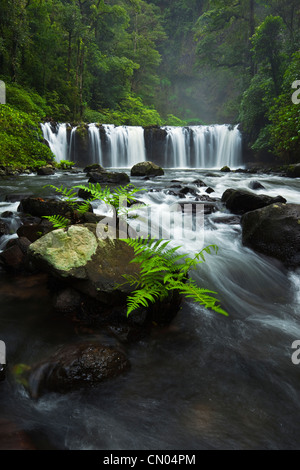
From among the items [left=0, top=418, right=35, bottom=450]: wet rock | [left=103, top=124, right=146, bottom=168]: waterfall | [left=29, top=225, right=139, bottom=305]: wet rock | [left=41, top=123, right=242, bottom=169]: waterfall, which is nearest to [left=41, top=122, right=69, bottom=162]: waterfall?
[left=41, top=123, right=242, bottom=169]: waterfall

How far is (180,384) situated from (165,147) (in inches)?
887

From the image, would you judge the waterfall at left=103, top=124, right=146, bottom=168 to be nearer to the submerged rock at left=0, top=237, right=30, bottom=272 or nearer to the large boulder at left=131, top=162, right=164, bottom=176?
the large boulder at left=131, top=162, right=164, bottom=176

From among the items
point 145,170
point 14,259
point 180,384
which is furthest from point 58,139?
point 180,384

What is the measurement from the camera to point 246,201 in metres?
6.59

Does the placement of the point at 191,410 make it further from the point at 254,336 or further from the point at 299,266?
the point at 299,266

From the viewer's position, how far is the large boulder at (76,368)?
197 cm

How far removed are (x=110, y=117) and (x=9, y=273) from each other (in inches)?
994

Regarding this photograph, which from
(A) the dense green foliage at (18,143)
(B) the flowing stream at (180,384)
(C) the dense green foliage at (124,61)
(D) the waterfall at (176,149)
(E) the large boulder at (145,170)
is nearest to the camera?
(B) the flowing stream at (180,384)

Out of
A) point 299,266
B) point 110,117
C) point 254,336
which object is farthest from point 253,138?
point 254,336

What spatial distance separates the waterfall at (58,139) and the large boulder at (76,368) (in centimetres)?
1744

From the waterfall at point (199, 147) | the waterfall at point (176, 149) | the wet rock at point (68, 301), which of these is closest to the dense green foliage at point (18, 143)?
the wet rock at point (68, 301)

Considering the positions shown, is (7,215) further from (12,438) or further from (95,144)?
(95,144)

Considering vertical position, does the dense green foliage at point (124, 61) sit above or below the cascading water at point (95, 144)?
above

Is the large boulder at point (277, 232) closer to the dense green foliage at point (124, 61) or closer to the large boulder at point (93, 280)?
the large boulder at point (93, 280)
